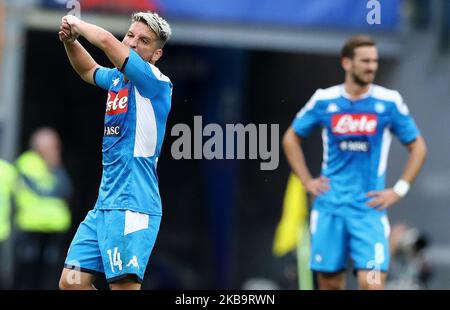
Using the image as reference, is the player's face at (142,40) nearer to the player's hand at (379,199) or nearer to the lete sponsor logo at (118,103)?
the lete sponsor logo at (118,103)

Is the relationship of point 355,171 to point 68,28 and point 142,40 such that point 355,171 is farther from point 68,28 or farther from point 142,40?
point 68,28

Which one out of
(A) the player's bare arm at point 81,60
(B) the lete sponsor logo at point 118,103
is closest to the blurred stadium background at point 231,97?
(A) the player's bare arm at point 81,60

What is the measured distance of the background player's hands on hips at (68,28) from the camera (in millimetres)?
6945

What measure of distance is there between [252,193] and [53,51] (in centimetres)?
389

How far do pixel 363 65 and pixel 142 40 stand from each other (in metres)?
2.58

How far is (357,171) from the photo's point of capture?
362 inches

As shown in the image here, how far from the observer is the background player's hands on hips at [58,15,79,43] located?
6945 millimetres

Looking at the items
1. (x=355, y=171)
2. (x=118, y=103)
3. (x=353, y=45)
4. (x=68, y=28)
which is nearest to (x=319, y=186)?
(x=355, y=171)

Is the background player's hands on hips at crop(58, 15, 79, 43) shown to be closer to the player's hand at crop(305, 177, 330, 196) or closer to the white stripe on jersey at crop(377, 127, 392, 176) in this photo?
the player's hand at crop(305, 177, 330, 196)

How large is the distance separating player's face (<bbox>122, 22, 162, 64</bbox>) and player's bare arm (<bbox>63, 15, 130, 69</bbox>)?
0.28m

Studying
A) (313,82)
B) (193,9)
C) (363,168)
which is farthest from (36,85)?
(363,168)
